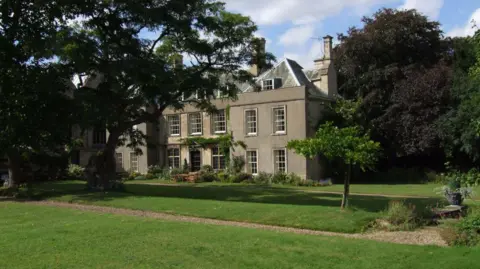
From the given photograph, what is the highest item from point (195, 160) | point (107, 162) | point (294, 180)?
point (195, 160)

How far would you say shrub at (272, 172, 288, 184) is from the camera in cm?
3153

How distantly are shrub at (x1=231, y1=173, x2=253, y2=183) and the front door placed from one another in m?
5.65

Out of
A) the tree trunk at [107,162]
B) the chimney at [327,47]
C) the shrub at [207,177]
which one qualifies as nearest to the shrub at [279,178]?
the shrub at [207,177]

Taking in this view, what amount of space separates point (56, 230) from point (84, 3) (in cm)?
1224

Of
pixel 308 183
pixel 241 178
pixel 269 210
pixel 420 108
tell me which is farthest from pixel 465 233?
pixel 420 108

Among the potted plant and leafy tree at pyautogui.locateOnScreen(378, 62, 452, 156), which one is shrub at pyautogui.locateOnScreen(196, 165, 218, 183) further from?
the potted plant

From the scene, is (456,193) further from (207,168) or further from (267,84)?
(207,168)

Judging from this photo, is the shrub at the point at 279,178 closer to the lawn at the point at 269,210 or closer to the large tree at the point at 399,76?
the large tree at the point at 399,76

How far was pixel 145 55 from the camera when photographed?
21.4 metres

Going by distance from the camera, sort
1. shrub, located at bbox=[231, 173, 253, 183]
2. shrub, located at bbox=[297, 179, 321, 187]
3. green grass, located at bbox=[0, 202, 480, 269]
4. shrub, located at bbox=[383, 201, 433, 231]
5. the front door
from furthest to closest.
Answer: the front door
shrub, located at bbox=[231, 173, 253, 183]
shrub, located at bbox=[297, 179, 321, 187]
shrub, located at bbox=[383, 201, 433, 231]
green grass, located at bbox=[0, 202, 480, 269]

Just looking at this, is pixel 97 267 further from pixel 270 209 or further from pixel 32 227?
pixel 270 209

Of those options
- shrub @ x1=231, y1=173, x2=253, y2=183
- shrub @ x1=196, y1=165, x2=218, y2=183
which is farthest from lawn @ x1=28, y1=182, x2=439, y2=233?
shrub @ x1=196, y1=165, x2=218, y2=183

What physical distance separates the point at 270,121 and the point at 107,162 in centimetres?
1385

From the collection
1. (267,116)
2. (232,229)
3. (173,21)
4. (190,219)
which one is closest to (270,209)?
(190,219)
